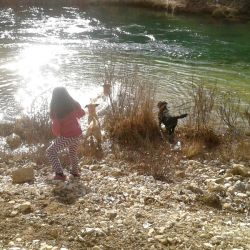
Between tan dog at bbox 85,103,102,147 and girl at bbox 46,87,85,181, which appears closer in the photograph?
girl at bbox 46,87,85,181

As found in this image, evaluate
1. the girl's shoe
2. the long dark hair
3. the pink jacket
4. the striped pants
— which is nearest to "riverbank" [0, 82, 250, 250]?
the girl's shoe

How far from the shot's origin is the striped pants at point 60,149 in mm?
7562

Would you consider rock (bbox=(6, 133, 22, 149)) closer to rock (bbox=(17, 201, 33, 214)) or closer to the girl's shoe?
the girl's shoe

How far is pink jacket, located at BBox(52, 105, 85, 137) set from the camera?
7.49m

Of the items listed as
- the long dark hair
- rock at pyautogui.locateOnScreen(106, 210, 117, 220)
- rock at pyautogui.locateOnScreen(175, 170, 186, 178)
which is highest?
the long dark hair

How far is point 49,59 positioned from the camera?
17875 mm

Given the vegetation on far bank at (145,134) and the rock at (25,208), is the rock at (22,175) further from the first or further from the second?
the rock at (25,208)

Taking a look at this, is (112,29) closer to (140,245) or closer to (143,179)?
(143,179)

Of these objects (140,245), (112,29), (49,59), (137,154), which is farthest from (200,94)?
(112,29)

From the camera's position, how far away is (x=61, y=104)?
738 cm

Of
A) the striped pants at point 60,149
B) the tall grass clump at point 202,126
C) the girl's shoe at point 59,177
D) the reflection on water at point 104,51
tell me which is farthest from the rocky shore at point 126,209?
the reflection on water at point 104,51

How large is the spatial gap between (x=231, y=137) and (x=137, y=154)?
2317mm

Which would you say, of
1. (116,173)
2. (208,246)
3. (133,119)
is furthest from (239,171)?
(133,119)

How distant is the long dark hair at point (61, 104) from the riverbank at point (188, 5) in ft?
81.4
